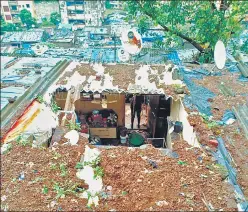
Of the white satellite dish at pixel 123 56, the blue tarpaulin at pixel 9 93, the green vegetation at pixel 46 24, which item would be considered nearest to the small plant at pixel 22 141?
the blue tarpaulin at pixel 9 93

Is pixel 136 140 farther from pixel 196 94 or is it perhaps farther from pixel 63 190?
pixel 63 190

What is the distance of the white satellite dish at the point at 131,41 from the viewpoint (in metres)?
10.6

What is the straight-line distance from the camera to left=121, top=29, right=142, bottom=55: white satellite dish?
10609mm

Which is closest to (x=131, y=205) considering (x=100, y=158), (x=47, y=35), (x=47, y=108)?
(x=100, y=158)

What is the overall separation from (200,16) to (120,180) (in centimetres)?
1048

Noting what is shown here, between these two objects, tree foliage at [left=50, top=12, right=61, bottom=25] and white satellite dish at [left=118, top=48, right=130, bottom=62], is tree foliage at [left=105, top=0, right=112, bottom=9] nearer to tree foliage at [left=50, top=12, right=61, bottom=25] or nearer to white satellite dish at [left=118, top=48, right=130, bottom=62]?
tree foliage at [left=50, top=12, right=61, bottom=25]

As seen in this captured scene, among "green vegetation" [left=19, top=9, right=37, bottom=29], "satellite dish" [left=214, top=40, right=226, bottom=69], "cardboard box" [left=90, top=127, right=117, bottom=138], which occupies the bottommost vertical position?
"cardboard box" [left=90, top=127, right=117, bottom=138]

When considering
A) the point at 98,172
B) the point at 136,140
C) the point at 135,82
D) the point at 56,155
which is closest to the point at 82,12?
the point at 136,140

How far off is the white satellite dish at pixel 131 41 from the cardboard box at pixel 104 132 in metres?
3.86

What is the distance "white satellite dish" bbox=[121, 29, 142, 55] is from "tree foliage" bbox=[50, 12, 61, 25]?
4646cm

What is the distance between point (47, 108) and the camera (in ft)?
22.5

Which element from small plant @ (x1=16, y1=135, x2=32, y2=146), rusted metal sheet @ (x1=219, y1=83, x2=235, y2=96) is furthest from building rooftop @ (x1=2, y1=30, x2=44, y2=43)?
small plant @ (x1=16, y1=135, x2=32, y2=146)

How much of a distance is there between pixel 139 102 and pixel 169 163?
825cm

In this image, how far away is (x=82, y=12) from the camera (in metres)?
51.4
